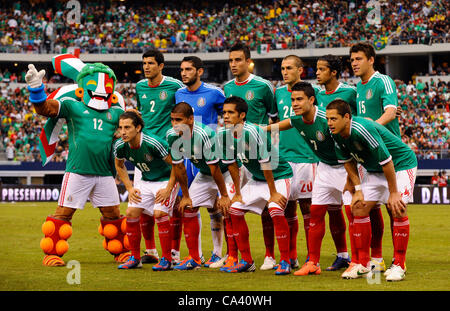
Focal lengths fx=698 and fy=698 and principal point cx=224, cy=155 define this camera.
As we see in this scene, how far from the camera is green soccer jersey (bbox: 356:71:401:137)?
861cm

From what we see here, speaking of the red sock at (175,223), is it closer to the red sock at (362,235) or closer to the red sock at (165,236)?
the red sock at (165,236)

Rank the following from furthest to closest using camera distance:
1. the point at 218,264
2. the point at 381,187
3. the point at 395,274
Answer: the point at 218,264
the point at 381,187
the point at 395,274

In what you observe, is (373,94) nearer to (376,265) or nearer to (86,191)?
(376,265)

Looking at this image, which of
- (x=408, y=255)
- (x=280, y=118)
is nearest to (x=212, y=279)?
(x=280, y=118)

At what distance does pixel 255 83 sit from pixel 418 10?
113ft

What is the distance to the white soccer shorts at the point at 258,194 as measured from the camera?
878 cm

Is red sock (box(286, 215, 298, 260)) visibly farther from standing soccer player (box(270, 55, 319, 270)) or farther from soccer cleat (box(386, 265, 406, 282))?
soccer cleat (box(386, 265, 406, 282))

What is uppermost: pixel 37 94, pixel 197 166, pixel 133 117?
pixel 37 94

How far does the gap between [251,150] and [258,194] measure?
0.59 meters

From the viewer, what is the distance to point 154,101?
10.2m

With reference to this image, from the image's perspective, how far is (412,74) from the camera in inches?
1747


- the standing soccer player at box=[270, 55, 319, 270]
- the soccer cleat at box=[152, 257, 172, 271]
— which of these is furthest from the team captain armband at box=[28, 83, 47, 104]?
the standing soccer player at box=[270, 55, 319, 270]

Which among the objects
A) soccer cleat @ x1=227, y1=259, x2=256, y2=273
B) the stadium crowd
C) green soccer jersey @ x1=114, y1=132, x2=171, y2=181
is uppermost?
the stadium crowd

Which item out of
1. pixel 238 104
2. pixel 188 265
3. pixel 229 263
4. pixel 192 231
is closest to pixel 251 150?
pixel 238 104
